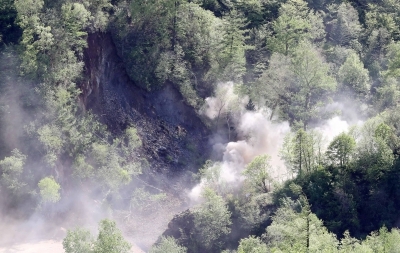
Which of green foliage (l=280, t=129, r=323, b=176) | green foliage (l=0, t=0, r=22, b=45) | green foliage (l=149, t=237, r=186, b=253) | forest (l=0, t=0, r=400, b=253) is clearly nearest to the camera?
green foliage (l=149, t=237, r=186, b=253)

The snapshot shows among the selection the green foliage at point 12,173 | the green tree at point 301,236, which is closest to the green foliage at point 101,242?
the green tree at point 301,236

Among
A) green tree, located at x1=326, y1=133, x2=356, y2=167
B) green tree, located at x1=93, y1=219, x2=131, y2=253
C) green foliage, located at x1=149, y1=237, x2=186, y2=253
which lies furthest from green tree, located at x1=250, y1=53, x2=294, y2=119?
green tree, located at x1=93, y1=219, x2=131, y2=253

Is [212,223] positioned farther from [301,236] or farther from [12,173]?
[12,173]

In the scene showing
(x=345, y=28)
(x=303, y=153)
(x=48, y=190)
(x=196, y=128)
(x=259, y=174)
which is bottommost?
(x=48, y=190)

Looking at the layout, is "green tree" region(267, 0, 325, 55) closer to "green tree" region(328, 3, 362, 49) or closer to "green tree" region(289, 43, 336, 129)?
"green tree" region(328, 3, 362, 49)

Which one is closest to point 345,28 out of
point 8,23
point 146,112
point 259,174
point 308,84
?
point 308,84

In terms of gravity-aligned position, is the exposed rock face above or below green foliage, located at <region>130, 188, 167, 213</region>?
above

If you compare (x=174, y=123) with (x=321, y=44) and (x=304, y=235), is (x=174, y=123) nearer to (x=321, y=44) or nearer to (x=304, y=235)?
(x=321, y=44)
